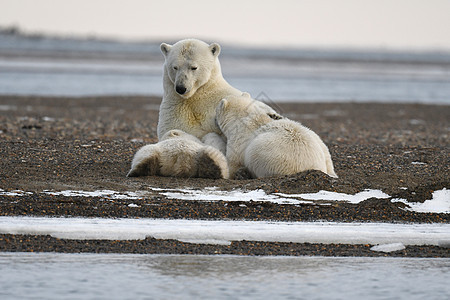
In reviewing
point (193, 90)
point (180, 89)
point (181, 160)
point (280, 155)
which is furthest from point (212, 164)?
point (193, 90)

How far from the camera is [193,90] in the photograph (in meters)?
8.26

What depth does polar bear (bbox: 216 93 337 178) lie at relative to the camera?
7.50 meters

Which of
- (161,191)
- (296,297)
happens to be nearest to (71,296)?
(296,297)

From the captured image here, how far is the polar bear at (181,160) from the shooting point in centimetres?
752

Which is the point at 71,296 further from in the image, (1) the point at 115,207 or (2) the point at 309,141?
(2) the point at 309,141

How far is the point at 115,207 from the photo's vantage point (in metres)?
6.46

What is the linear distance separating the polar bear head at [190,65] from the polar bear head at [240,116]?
0.41m

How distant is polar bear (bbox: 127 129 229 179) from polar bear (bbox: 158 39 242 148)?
51 centimetres

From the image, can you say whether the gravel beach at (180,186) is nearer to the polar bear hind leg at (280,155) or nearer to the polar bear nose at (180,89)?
the polar bear hind leg at (280,155)

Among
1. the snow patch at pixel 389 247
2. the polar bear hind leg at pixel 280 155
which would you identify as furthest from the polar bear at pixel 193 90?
the snow patch at pixel 389 247

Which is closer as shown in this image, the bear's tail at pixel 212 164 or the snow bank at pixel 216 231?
the snow bank at pixel 216 231

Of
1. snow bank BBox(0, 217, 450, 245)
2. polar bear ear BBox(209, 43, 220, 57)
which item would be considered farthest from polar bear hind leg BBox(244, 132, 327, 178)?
snow bank BBox(0, 217, 450, 245)

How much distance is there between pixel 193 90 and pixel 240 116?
0.70m

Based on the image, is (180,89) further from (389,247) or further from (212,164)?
(389,247)
